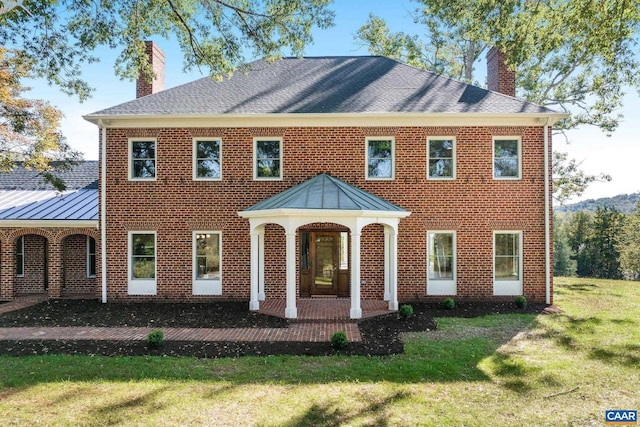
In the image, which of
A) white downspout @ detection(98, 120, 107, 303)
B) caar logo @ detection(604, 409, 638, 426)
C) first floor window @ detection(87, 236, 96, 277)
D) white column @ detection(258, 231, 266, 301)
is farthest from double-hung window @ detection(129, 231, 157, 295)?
caar logo @ detection(604, 409, 638, 426)

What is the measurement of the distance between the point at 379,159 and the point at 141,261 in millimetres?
8652

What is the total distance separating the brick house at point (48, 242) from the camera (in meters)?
13.4

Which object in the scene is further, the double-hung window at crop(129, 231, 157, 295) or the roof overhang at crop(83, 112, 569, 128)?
the double-hung window at crop(129, 231, 157, 295)

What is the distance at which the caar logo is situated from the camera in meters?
5.06

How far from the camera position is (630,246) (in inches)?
1800

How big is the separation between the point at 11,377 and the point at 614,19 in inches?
515

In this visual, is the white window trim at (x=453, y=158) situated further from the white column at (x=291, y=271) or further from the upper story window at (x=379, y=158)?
the white column at (x=291, y=271)

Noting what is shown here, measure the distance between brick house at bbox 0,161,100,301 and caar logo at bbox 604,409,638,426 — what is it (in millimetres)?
13903

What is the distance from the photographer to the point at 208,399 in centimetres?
566

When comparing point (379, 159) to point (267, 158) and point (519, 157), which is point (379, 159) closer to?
point (267, 158)

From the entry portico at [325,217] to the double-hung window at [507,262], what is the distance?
353cm

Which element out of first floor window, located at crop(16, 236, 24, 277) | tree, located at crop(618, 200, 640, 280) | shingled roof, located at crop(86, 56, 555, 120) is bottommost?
tree, located at crop(618, 200, 640, 280)

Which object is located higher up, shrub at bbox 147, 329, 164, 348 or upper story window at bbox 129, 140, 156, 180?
upper story window at bbox 129, 140, 156, 180

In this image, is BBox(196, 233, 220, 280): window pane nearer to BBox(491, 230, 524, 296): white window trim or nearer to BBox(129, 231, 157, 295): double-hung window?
BBox(129, 231, 157, 295): double-hung window
